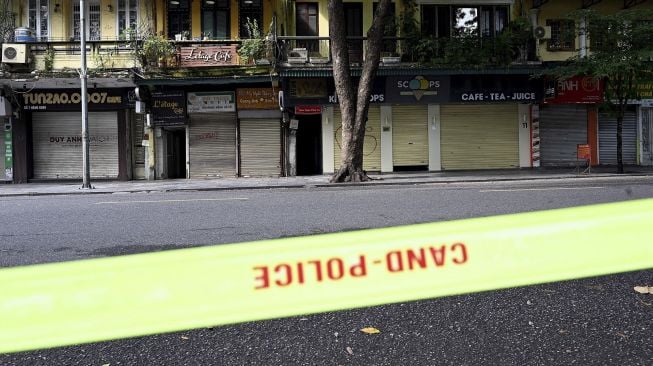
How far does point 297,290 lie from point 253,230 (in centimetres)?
464

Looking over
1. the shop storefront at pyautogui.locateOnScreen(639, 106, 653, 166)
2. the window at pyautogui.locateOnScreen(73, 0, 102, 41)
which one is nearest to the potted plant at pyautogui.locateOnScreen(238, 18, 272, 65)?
the window at pyautogui.locateOnScreen(73, 0, 102, 41)

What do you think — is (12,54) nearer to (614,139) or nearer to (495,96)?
(495,96)

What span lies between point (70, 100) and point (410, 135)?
1273 centimetres

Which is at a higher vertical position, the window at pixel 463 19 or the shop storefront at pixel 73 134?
the window at pixel 463 19

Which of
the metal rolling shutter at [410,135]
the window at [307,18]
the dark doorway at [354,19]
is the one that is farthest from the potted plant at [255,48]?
the metal rolling shutter at [410,135]

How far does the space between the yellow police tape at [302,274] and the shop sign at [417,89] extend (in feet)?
55.8

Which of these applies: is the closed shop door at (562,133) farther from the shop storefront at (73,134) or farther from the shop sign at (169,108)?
the shop storefront at (73,134)

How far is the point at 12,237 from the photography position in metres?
5.91

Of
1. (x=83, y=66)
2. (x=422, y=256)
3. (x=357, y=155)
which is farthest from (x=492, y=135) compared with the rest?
(x=422, y=256)

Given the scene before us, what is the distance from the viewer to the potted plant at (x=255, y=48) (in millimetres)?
17516

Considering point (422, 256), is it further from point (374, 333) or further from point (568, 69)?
point (568, 69)

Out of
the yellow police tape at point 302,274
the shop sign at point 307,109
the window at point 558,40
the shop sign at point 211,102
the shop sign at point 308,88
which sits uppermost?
the window at point 558,40

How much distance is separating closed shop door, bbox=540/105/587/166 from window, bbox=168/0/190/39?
548 inches

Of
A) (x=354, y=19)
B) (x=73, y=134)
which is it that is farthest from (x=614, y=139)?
(x=73, y=134)
